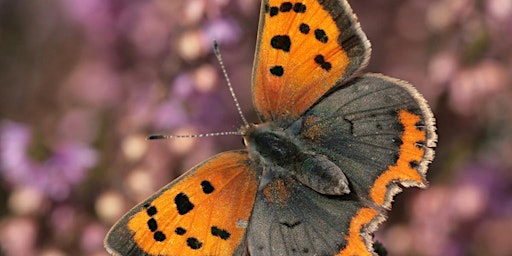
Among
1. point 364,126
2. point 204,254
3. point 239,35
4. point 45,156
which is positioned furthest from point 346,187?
point 45,156

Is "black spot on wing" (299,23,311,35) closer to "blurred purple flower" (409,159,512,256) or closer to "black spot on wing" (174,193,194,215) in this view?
"black spot on wing" (174,193,194,215)

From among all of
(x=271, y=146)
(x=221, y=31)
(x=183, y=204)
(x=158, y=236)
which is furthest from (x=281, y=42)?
(x=221, y=31)

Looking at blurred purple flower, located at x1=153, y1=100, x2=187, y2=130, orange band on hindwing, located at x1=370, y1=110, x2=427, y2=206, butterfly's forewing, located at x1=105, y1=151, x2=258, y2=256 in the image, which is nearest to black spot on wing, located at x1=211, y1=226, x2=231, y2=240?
butterfly's forewing, located at x1=105, y1=151, x2=258, y2=256

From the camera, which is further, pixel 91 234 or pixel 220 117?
pixel 220 117

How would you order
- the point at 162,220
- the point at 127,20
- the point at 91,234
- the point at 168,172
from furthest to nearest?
the point at 127,20, the point at 168,172, the point at 91,234, the point at 162,220

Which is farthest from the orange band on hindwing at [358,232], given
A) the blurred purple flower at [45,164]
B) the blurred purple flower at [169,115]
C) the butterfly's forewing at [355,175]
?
the blurred purple flower at [45,164]

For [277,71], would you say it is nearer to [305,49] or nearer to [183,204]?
[305,49]

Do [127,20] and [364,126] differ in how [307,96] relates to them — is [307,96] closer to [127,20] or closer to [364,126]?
[364,126]

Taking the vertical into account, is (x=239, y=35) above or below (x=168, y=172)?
above
